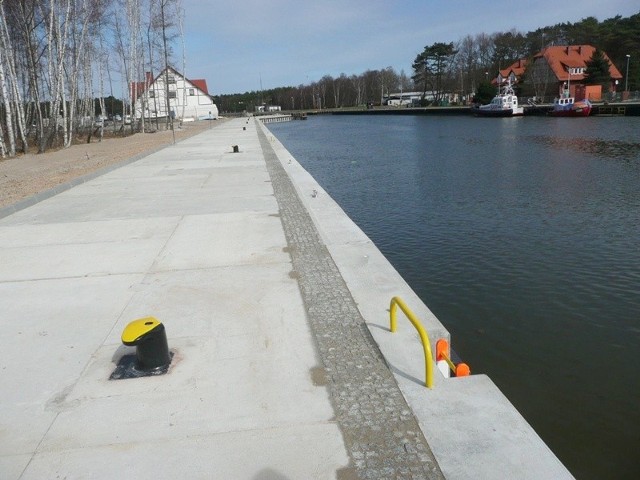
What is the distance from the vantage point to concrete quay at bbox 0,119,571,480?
3814mm

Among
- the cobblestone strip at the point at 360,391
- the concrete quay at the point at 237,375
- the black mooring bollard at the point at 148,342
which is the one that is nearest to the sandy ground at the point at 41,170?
the concrete quay at the point at 237,375

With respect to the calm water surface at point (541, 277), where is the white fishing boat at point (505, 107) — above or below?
above

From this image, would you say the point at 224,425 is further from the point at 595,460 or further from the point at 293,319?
the point at 595,460

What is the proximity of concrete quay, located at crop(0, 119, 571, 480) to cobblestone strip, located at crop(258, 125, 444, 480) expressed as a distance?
1cm

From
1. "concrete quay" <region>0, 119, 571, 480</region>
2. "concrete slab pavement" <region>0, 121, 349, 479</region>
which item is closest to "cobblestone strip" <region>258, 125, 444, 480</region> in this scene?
"concrete quay" <region>0, 119, 571, 480</region>

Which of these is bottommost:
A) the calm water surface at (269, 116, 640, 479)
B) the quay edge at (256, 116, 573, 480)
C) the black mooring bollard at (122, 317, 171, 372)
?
the calm water surface at (269, 116, 640, 479)

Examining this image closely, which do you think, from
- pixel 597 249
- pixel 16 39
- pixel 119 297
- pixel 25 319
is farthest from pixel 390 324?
pixel 16 39

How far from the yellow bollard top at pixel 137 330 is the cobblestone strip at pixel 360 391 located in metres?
1.67

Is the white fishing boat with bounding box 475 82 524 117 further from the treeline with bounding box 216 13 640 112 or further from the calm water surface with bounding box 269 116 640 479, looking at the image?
the calm water surface with bounding box 269 116 640 479

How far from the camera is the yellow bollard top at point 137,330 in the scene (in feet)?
15.6

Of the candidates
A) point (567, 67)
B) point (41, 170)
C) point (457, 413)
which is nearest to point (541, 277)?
point (457, 413)

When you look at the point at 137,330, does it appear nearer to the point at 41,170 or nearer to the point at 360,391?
the point at 360,391

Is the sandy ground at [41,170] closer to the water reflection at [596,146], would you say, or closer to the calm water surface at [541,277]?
the calm water surface at [541,277]

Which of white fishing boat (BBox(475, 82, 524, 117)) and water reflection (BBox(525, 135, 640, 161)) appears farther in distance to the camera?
white fishing boat (BBox(475, 82, 524, 117))
